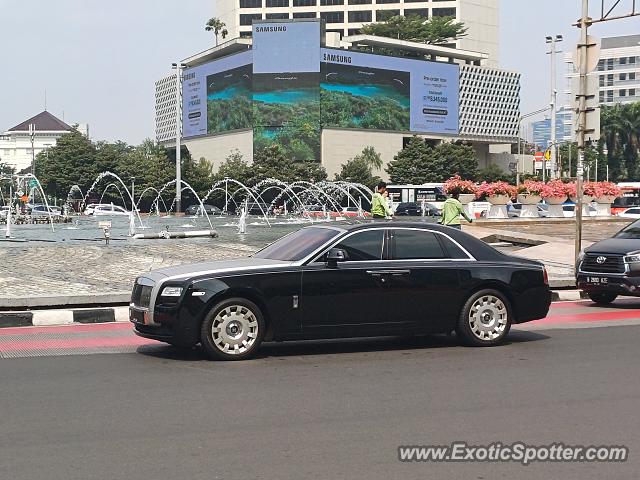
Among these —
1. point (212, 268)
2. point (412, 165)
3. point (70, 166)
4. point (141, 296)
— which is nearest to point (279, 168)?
point (412, 165)

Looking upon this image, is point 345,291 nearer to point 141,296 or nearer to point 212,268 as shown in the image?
point 212,268

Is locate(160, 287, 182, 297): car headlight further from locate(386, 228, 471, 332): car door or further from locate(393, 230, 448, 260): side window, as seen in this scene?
locate(393, 230, 448, 260): side window

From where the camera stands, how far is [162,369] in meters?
8.83

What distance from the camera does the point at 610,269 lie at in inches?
563

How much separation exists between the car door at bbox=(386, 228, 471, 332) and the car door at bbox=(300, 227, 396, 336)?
0.18m

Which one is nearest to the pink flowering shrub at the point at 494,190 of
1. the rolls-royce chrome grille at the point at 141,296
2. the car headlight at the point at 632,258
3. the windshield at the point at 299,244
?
the car headlight at the point at 632,258

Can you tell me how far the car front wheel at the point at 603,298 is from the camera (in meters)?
15.0

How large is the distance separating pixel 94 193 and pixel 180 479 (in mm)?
91076

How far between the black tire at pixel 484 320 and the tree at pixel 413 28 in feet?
345

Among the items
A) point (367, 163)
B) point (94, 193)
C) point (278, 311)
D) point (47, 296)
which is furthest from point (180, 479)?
point (367, 163)

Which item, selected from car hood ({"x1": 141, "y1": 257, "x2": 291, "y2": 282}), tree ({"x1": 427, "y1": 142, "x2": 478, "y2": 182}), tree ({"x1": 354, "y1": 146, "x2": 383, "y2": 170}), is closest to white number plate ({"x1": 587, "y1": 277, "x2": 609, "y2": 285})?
car hood ({"x1": 141, "y1": 257, "x2": 291, "y2": 282})

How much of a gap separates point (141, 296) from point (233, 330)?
1164mm

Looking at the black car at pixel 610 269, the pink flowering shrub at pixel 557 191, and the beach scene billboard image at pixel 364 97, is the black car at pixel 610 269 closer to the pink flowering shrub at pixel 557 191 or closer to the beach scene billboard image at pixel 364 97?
the pink flowering shrub at pixel 557 191

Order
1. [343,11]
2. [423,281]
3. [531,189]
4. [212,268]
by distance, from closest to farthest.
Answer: [212,268] < [423,281] < [531,189] < [343,11]
